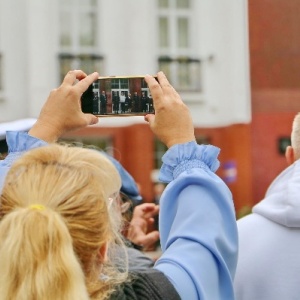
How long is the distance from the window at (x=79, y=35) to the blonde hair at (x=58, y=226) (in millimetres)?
11291

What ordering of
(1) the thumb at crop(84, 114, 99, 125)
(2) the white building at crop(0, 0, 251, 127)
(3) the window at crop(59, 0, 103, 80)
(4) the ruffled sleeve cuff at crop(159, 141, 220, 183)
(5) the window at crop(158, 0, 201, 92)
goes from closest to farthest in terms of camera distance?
1. (4) the ruffled sleeve cuff at crop(159, 141, 220, 183)
2. (1) the thumb at crop(84, 114, 99, 125)
3. (2) the white building at crop(0, 0, 251, 127)
4. (3) the window at crop(59, 0, 103, 80)
5. (5) the window at crop(158, 0, 201, 92)

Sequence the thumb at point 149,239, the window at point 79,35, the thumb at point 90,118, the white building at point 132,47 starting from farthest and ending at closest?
the window at point 79,35 < the white building at point 132,47 < the thumb at point 149,239 < the thumb at point 90,118

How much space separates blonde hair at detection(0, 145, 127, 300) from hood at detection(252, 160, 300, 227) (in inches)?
30.5

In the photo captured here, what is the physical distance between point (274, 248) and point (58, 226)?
37.8 inches

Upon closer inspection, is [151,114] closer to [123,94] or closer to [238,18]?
[123,94]

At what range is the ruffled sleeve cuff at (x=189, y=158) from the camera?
1.45 m

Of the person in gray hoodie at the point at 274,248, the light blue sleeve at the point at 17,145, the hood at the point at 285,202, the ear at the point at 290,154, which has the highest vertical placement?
the light blue sleeve at the point at 17,145

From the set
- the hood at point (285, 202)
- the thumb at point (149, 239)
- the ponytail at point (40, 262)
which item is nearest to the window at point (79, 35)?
the thumb at point (149, 239)

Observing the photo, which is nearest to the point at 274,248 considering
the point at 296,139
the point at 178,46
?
the point at 296,139

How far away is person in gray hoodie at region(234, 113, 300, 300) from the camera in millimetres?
2006

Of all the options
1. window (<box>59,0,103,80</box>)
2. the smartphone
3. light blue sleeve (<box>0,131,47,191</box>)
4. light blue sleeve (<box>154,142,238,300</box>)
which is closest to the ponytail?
light blue sleeve (<box>154,142,238,300</box>)

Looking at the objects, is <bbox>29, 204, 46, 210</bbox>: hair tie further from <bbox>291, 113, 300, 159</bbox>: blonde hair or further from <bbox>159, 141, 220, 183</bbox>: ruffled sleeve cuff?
<bbox>291, 113, 300, 159</bbox>: blonde hair

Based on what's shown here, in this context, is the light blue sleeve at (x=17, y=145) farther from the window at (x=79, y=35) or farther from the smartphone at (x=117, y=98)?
the window at (x=79, y=35)

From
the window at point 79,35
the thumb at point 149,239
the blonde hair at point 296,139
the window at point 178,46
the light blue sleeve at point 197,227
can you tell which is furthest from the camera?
the window at point 178,46
